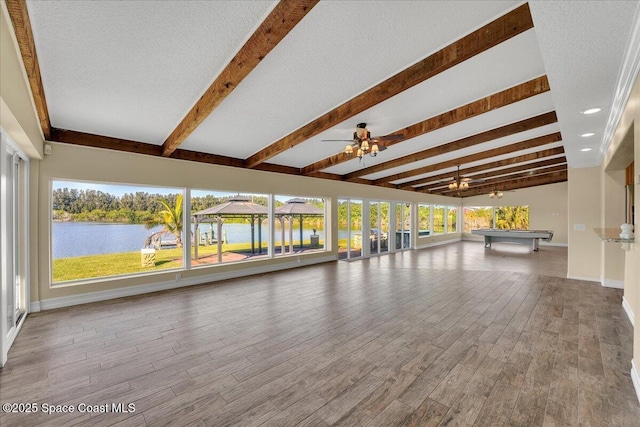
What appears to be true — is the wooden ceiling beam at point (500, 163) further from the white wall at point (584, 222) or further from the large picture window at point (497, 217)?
the large picture window at point (497, 217)

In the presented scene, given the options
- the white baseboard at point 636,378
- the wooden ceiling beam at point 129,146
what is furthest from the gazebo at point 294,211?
the white baseboard at point 636,378

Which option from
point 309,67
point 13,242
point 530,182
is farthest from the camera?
point 530,182

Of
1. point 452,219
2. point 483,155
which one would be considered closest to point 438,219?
point 452,219

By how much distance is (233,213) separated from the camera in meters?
6.66

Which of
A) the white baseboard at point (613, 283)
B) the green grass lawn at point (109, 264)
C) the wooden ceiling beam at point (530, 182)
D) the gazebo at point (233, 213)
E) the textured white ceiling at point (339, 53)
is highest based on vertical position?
the textured white ceiling at point (339, 53)

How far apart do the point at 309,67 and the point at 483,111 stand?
9.19 feet

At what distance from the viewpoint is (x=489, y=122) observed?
16.9ft

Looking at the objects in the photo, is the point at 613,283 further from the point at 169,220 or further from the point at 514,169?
the point at 169,220

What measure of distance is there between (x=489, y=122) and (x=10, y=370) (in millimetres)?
7427

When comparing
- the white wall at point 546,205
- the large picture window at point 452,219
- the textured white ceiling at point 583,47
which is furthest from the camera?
the large picture window at point 452,219

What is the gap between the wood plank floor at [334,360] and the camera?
2.03 m

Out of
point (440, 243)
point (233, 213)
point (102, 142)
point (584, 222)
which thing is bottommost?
point (440, 243)

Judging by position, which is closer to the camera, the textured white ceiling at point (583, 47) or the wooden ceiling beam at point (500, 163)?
the textured white ceiling at point (583, 47)

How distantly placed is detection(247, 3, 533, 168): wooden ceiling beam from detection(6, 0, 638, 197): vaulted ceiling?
11 millimetres
